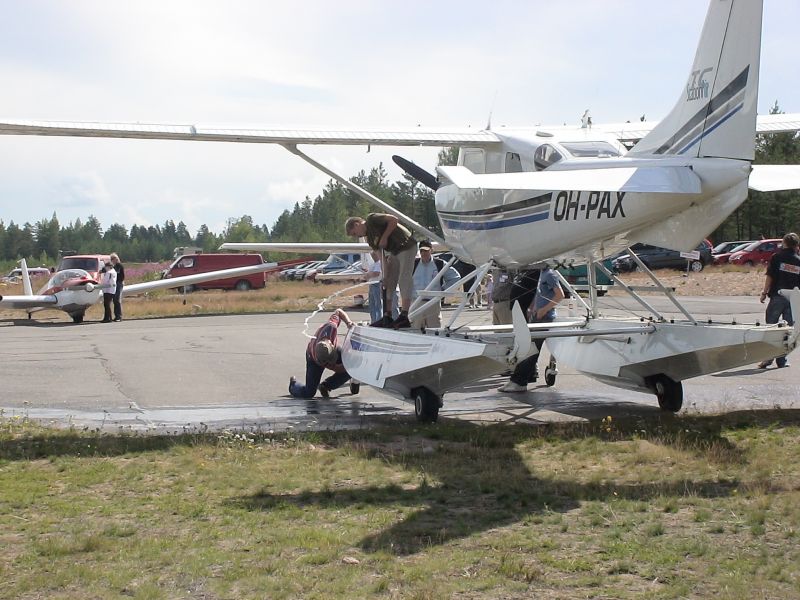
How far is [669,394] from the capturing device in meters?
9.34

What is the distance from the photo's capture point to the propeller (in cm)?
1187

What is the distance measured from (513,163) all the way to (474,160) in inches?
35.3

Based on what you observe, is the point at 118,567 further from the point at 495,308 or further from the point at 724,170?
the point at 495,308

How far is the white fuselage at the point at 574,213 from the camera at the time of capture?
7777 millimetres

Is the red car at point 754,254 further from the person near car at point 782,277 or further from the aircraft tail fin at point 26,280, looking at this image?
the person near car at point 782,277

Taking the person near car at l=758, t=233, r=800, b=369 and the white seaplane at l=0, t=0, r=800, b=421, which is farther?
the person near car at l=758, t=233, r=800, b=369

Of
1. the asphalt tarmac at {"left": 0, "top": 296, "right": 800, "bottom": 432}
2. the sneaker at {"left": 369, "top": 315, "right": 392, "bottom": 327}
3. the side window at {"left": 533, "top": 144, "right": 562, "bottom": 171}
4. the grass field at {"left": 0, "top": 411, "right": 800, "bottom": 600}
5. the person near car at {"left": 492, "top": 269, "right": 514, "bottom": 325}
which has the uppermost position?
the side window at {"left": 533, "top": 144, "right": 562, "bottom": 171}

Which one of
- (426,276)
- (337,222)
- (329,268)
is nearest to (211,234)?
(337,222)

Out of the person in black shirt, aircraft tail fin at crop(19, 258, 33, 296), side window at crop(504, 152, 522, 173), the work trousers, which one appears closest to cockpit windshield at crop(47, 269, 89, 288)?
the person in black shirt

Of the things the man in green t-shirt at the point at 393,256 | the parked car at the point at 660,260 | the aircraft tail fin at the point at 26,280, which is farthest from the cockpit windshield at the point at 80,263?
the parked car at the point at 660,260

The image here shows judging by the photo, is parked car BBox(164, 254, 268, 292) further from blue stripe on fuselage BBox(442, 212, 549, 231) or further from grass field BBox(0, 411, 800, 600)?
grass field BBox(0, 411, 800, 600)

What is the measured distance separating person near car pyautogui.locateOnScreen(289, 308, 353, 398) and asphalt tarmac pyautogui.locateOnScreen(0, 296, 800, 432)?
0.65 feet

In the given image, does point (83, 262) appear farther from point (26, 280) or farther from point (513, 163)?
point (513, 163)

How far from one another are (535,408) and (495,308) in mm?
2137
